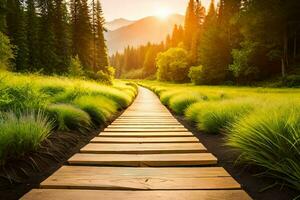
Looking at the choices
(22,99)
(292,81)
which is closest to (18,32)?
(292,81)

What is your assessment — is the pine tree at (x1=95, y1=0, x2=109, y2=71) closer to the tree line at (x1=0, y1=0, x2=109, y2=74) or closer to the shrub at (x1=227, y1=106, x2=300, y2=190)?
the tree line at (x1=0, y1=0, x2=109, y2=74)

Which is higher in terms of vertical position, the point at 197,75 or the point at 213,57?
the point at 213,57

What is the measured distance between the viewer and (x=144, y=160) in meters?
3.78

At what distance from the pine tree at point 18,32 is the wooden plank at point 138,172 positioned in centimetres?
3736

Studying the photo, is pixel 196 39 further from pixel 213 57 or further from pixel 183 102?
pixel 183 102

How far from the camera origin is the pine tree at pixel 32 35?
1560 inches

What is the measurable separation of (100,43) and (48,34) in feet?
52.7

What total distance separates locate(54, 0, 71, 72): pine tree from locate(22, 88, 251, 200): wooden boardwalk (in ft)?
122

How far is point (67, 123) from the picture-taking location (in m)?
6.32

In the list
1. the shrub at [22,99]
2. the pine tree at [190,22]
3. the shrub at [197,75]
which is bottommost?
the shrub at [22,99]

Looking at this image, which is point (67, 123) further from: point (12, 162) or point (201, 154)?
point (201, 154)

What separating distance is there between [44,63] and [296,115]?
39.9m

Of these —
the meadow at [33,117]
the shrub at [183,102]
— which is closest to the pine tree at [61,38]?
the shrub at [183,102]

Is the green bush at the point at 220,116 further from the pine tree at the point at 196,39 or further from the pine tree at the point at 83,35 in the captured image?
the pine tree at the point at 196,39
